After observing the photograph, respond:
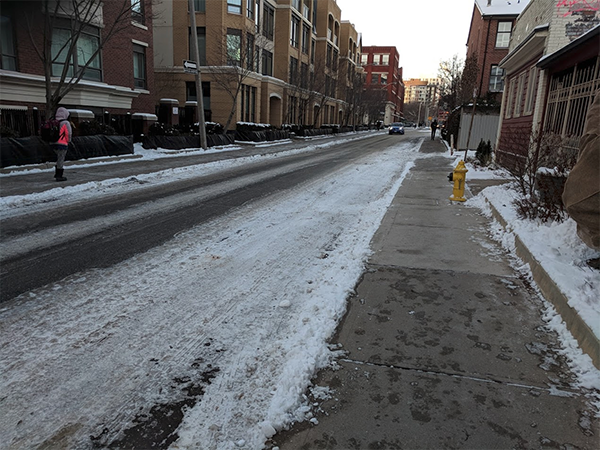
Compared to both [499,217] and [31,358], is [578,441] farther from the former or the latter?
[499,217]

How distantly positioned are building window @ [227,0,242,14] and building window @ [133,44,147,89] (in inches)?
356

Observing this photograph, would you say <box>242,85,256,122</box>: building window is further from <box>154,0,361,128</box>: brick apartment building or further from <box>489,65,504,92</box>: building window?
<box>489,65,504,92</box>: building window

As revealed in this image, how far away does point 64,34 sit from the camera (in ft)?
70.7

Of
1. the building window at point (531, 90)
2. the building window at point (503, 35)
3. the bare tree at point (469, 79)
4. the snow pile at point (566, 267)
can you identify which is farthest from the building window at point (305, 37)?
the snow pile at point (566, 267)

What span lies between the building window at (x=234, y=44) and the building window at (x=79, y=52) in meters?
10.0

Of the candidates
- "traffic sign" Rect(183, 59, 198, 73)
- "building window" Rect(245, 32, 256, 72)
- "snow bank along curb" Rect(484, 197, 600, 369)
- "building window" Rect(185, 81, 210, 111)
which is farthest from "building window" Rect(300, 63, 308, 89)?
"snow bank along curb" Rect(484, 197, 600, 369)

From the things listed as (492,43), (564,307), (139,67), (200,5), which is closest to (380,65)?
(492,43)

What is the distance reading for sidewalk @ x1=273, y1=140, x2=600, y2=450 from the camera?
2.51 m

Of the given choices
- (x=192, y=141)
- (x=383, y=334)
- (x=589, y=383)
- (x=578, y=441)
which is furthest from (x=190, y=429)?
(x=192, y=141)

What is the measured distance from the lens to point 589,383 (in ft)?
9.77

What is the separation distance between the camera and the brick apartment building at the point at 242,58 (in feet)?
107

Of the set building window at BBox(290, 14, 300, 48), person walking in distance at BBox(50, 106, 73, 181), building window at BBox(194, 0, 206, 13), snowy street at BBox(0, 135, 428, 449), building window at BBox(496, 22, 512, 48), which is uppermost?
building window at BBox(290, 14, 300, 48)

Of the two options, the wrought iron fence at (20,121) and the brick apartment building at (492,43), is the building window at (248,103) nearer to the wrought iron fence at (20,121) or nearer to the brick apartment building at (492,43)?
the brick apartment building at (492,43)

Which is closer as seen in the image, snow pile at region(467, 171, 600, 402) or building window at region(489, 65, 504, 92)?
snow pile at region(467, 171, 600, 402)
